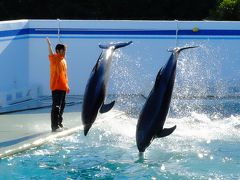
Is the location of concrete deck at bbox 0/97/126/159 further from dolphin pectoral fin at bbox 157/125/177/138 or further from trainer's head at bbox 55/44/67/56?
dolphin pectoral fin at bbox 157/125/177/138

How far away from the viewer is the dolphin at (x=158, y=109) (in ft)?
23.1

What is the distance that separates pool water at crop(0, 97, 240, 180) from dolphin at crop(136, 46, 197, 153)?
980mm

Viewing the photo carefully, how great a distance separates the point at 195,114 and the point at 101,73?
5317 millimetres

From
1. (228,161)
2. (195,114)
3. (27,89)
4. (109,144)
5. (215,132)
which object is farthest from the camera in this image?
(27,89)

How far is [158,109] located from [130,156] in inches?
76.3

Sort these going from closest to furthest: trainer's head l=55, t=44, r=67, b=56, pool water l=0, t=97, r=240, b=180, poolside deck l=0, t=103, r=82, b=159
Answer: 1. pool water l=0, t=97, r=240, b=180
2. poolside deck l=0, t=103, r=82, b=159
3. trainer's head l=55, t=44, r=67, b=56

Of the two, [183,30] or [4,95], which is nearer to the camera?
[4,95]

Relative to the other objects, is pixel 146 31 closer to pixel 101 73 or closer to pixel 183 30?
pixel 183 30

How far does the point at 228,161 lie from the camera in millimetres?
8648

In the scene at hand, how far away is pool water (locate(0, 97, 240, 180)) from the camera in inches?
315

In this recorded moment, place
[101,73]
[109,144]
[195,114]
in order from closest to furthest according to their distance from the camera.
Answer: [101,73] < [109,144] < [195,114]
